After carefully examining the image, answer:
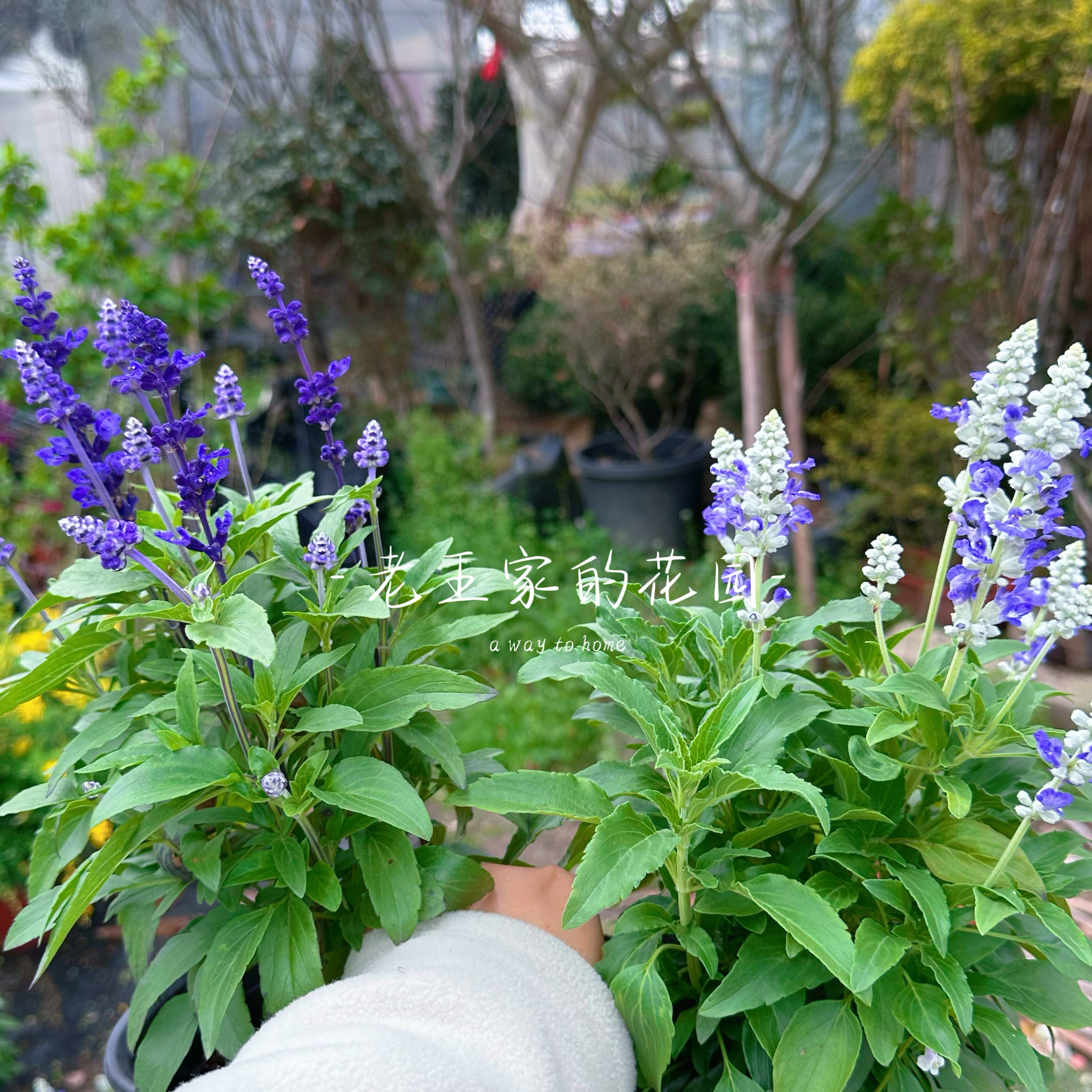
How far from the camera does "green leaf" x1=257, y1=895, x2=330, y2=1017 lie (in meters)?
1.13

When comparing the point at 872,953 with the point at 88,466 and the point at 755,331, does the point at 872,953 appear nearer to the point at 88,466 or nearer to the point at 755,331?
the point at 88,466

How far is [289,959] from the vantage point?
1.15 meters

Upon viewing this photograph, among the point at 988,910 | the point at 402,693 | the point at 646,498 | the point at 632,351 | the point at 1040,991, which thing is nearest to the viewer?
the point at 988,910

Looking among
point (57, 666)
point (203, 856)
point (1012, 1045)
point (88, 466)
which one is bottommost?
point (1012, 1045)

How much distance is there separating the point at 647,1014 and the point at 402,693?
1.66 ft

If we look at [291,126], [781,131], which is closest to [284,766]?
[781,131]

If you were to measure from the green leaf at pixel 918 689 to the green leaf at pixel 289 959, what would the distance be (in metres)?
0.79

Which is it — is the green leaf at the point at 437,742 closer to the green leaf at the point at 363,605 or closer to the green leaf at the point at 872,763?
the green leaf at the point at 363,605

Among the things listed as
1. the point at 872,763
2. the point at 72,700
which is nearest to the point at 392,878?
the point at 872,763

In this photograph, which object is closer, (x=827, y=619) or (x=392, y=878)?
(x=392, y=878)

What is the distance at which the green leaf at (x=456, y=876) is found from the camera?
1234 mm

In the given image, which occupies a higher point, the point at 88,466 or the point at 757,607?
the point at 88,466

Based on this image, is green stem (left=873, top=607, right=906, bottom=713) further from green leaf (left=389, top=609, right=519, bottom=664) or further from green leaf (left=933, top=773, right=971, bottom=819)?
green leaf (left=389, top=609, right=519, bottom=664)

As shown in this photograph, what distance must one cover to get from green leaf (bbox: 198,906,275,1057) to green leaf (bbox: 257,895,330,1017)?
0.06 ft
